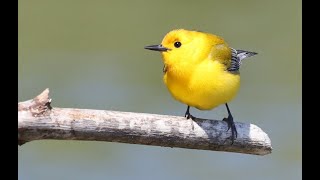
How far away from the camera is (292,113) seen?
32.4 ft

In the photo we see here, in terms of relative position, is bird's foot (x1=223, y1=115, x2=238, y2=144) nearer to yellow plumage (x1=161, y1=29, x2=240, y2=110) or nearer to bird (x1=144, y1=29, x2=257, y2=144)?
bird (x1=144, y1=29, x2=257, y2=144)

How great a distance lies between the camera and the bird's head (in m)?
6.04

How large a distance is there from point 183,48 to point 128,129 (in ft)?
2.93

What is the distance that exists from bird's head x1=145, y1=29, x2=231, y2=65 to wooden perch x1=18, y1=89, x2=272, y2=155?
446mm

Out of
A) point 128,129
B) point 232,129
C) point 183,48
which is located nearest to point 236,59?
point 183,48

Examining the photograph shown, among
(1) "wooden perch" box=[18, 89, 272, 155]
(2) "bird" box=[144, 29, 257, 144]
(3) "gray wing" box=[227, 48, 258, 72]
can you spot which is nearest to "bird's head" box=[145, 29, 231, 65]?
(2) "bird" box=[144, 29, 257, 144]

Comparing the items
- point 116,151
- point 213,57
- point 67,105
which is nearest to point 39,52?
point 67,105

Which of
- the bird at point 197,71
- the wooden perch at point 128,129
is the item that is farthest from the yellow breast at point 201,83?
the wooden perch at point 128,129

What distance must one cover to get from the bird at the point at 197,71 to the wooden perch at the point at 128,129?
0.37ft

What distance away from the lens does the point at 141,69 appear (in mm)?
11219

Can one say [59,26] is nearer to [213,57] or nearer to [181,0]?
[181,0]

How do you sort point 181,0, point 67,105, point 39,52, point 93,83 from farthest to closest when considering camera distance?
point 181,0 < point 39,52 < point 93,83 < point 67,105

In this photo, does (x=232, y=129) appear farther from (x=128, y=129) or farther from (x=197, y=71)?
(x=128, y=129)

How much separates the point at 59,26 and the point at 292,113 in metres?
4.08
